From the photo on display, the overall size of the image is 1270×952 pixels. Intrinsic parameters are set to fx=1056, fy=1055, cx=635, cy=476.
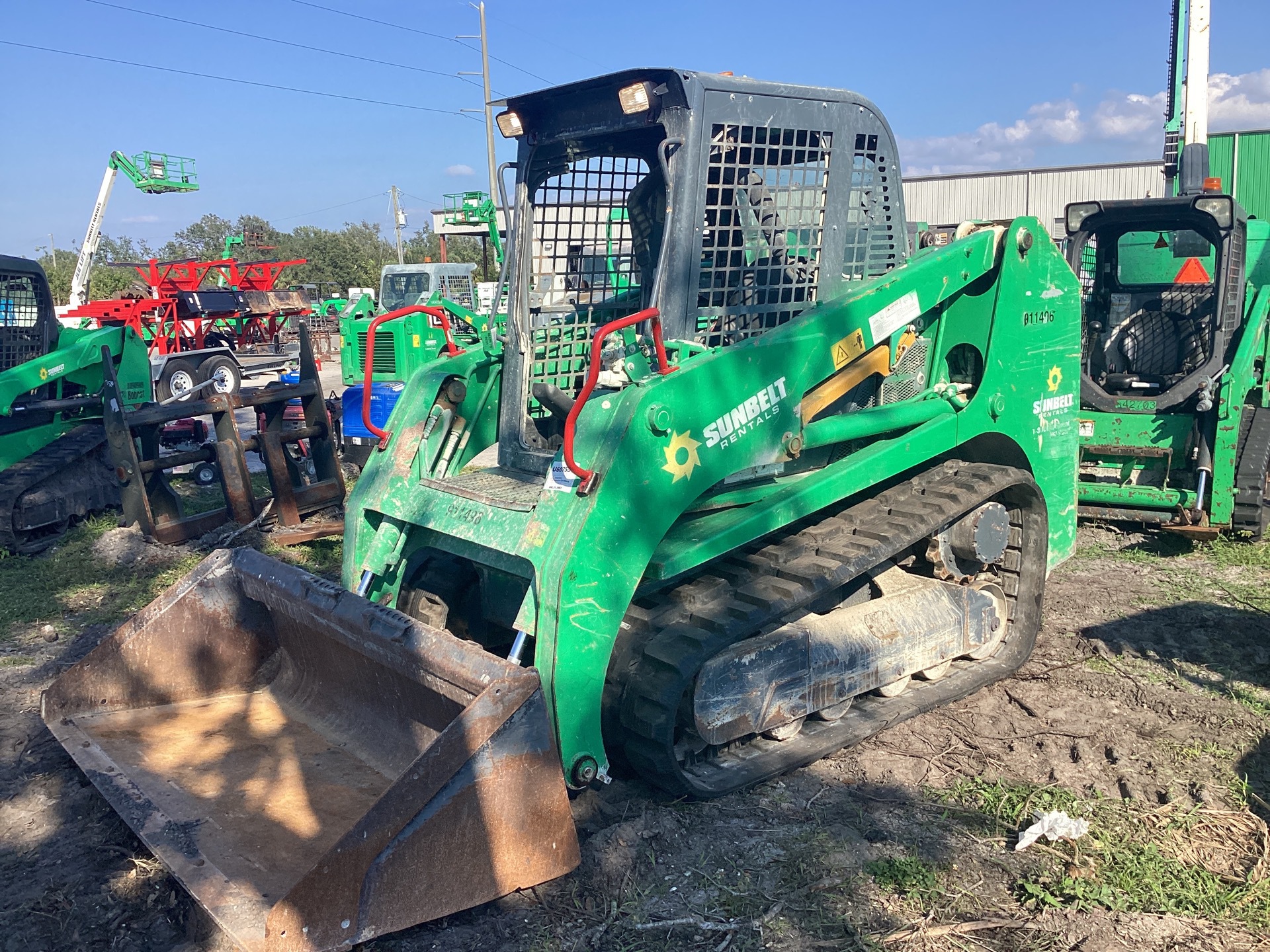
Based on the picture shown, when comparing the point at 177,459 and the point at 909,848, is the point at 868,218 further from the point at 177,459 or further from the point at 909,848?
the point at 177,459

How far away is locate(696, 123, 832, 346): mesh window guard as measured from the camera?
4023mm

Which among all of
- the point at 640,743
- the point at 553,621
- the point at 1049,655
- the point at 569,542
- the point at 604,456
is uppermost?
the point at 604,456

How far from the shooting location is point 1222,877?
3.40 metres

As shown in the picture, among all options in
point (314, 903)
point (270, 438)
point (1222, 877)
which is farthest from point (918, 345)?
point (270, 438)

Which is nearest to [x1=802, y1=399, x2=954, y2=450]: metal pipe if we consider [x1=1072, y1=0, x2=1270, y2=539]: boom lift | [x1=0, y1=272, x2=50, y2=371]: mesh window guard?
[x1=1072, y1=0, x2=1270, y2=539]: boom lift

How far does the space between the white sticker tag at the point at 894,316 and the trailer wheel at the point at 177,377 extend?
13.2 m

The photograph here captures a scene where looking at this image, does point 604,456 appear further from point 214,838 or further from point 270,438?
point 270,438

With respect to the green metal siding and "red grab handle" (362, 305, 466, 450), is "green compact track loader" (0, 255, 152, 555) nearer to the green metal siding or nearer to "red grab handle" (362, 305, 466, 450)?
"red grab handle" (362, 305, 466, 450)

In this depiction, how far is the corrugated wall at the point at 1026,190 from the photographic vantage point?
107ft

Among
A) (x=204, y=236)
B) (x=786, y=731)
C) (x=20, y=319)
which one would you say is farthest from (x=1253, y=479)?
(x=204, y=236)

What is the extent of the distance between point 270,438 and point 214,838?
5454mm

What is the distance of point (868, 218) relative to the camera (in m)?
4.58

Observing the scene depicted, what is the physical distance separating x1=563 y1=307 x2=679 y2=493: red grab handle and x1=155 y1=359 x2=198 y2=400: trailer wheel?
1328 cm

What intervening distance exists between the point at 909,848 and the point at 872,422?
1732 mm
